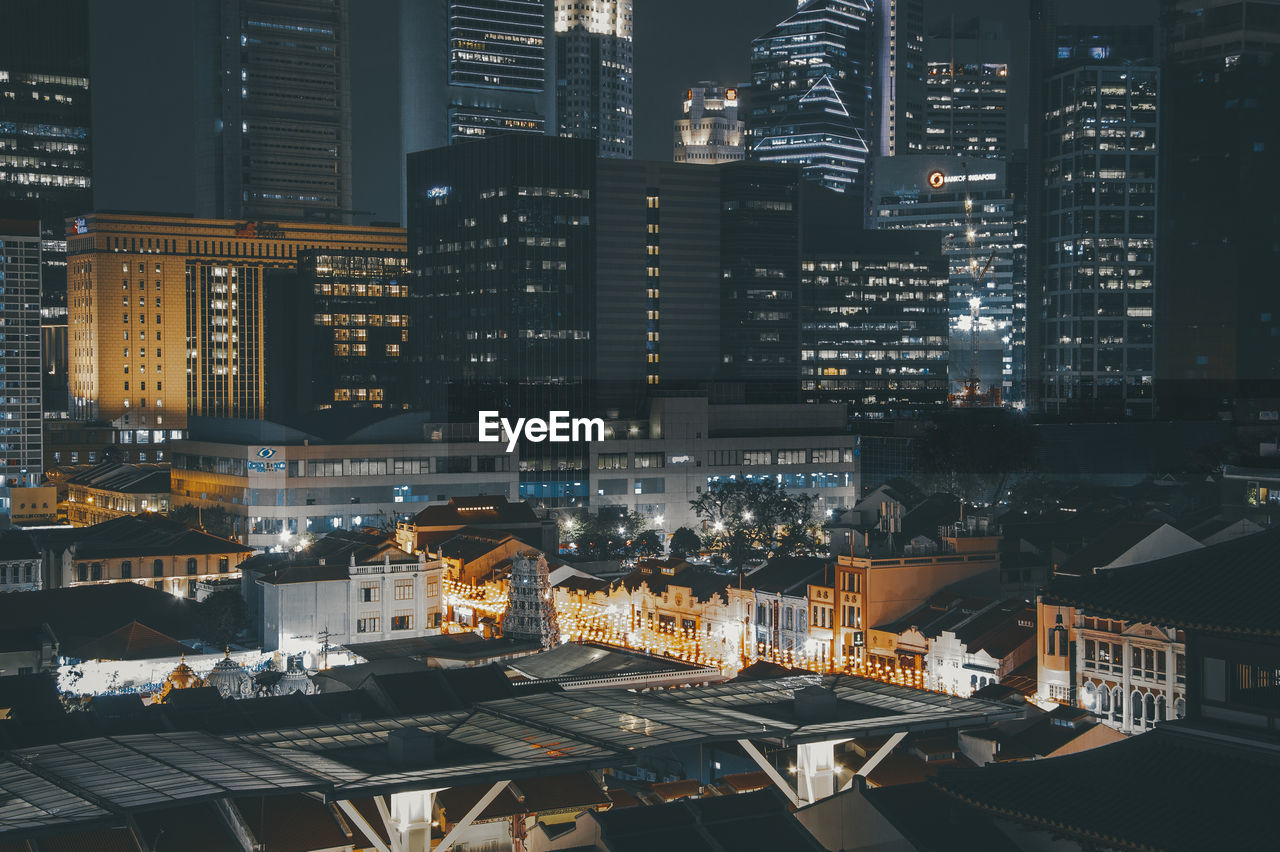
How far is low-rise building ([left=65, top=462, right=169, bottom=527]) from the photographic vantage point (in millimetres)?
178250

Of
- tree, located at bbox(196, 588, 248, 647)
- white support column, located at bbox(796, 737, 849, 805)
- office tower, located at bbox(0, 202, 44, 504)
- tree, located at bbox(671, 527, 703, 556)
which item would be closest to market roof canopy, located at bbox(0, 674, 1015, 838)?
white support column, located at bbox(796, 737, 849, 805)

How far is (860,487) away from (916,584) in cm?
10200

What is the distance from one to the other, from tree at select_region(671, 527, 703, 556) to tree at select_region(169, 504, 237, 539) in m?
46.7

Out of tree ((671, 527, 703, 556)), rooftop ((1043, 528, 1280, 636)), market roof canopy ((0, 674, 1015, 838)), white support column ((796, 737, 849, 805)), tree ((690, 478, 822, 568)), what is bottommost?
tree ((671, 527, 703, 556))

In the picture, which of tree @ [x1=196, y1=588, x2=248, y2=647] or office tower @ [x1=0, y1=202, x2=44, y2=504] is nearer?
tree @ [x1=196, y1=588, x2=248, y2=647]

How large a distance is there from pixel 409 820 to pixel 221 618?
61329 mm

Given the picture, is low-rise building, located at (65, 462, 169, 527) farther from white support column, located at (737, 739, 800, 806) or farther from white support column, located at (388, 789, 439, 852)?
white support column, located at (388, 789, 439, 852)

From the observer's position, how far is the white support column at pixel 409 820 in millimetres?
39156

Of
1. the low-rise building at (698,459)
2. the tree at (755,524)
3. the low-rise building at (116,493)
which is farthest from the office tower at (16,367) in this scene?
the tree at (755,524)

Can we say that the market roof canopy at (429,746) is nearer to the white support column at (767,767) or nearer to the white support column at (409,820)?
the white support column at (767,767)

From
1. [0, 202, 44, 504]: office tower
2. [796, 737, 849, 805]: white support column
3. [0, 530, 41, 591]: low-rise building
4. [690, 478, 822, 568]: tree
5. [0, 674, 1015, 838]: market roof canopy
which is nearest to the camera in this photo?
[0, 674, 1015, 838]: market roof canopy

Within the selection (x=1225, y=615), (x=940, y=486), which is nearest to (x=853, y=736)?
(x=1225, y=615)

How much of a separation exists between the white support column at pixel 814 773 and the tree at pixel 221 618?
188 feet

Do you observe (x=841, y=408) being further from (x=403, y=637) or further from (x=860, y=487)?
(x=403, y=637)
